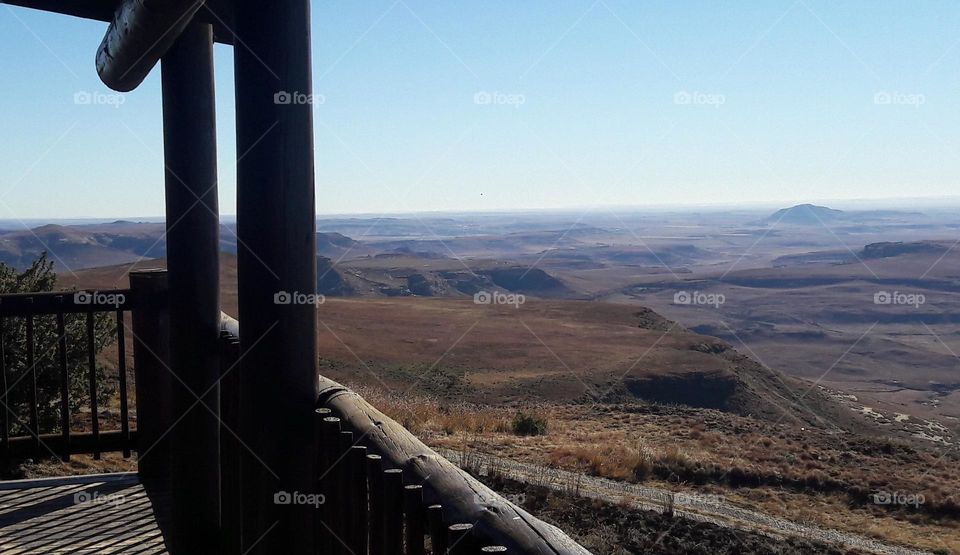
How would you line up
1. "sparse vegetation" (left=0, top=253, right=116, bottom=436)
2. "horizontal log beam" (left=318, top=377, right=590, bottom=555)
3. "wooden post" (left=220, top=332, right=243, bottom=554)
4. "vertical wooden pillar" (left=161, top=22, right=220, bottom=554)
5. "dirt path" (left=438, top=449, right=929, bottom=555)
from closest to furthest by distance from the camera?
"horizontal log beam" (left=318, top=377, right=590, bottom=555) < "wooden post" (left=220, top=332, right=243, bottom=554) < "vertical wooden pillar" (left=161, top=22, right=220, bottom=554) < "sparse vegetation" (left=0, top=253, right=116, bottom=436) < "dirt path" (left=438, top=449, right=929, bottom=555)

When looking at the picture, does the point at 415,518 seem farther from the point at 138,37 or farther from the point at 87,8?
the point at 87,8

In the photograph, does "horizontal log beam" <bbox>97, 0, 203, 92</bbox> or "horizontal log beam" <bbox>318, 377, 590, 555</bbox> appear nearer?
"horizontal log beam" <bbox>318, 377, 590, 555</bbox>

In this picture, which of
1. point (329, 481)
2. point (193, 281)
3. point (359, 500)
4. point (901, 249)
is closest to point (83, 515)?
point (193, 281)

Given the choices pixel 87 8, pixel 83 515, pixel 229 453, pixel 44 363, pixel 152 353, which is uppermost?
pixel 87 8

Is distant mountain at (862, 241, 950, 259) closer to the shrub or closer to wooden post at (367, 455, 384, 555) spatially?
the shrub

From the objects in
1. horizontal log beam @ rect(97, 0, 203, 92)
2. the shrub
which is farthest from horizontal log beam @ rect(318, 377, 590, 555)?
the shrub

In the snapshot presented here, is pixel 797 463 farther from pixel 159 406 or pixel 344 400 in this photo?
pixel 344 400

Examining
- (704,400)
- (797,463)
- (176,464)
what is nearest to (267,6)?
(176,464)
